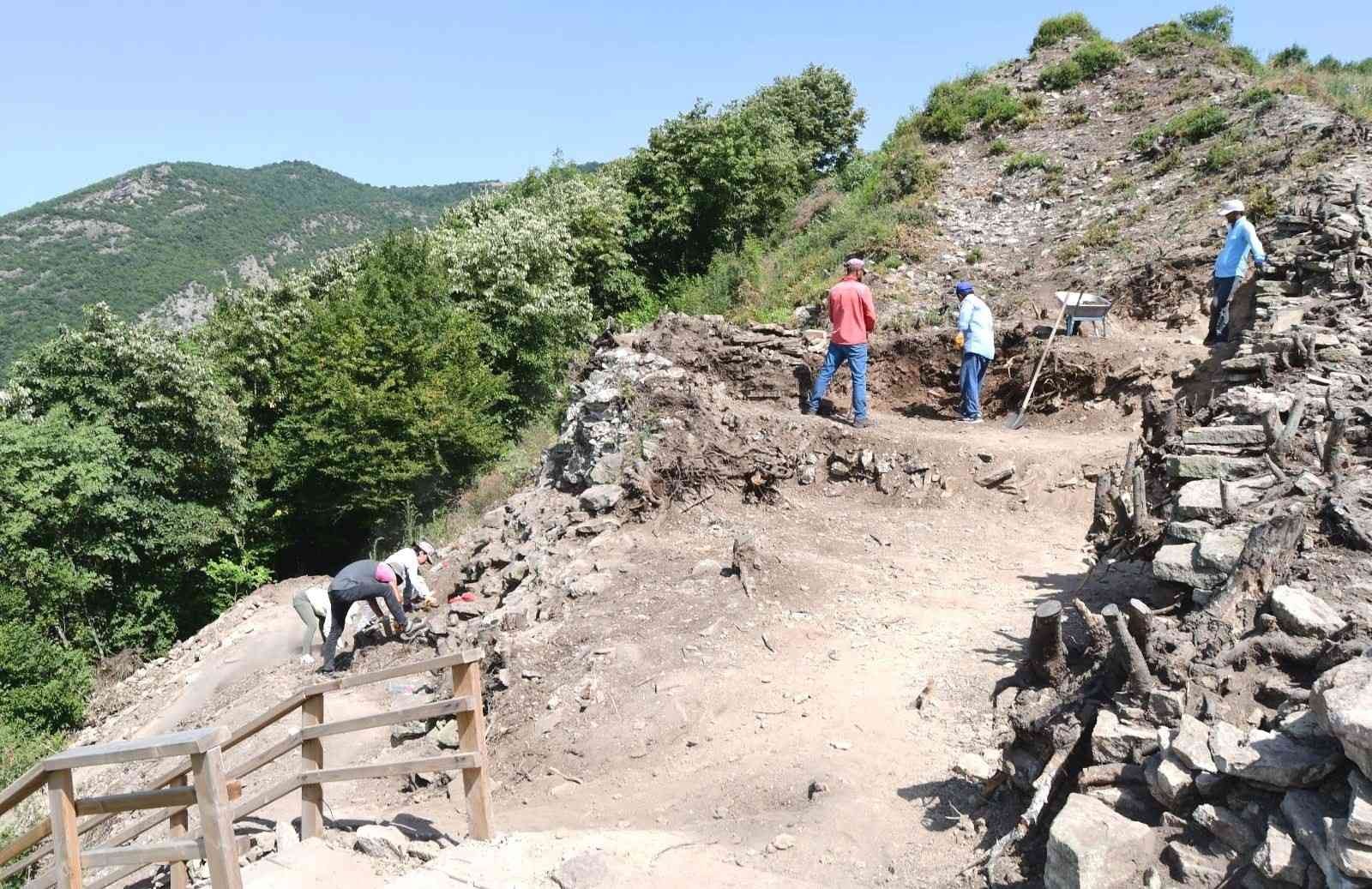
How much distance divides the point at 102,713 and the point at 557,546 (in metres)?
12.3

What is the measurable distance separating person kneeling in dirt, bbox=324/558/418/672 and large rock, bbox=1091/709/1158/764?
772 cm

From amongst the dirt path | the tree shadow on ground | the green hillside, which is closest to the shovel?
the dirt path

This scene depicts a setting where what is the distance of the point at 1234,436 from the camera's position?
6457 mm

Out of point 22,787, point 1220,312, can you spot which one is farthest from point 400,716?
point 1220,312

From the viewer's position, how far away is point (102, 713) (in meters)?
16.8

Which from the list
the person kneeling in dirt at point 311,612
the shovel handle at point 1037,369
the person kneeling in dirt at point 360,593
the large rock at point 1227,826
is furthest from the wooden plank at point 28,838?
the shovel handle at point 1037,369

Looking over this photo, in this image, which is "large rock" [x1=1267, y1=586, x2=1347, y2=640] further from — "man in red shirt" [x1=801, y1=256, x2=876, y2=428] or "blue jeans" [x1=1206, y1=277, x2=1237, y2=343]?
"blue jeans" [x1=1206, y1=277, x2=1237, y2=343]

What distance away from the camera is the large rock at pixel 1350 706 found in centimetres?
264

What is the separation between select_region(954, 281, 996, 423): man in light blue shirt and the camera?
11609 mm

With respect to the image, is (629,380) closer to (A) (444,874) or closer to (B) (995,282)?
(A) (444,874)

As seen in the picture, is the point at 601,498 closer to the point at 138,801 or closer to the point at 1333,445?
the point at 138,801

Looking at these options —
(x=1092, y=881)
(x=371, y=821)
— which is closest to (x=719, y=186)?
(x=371, y=821)

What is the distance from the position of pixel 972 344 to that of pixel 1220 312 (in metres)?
3.00

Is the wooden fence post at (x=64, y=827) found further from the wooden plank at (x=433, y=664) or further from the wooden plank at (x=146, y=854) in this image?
the wooden plank at (x=433, y=664)
